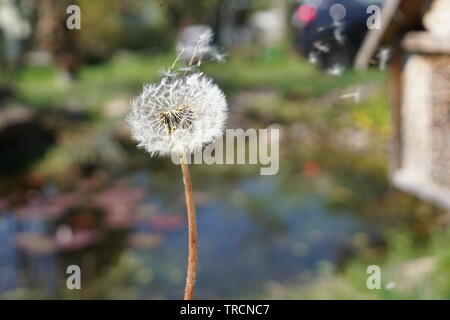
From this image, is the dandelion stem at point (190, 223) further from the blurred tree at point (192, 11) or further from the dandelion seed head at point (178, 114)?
the blurred tree at point (192, 11)

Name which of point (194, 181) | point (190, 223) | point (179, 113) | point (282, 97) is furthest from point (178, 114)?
point (282, 97)

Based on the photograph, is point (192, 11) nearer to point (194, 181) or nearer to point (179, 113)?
point (194, 181)

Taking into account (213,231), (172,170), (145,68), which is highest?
(145,68)

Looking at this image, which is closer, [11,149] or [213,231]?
[213,231]

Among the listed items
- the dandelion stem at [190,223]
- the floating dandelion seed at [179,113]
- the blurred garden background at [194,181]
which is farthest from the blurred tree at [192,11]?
the dandelion stem at [190,223]
